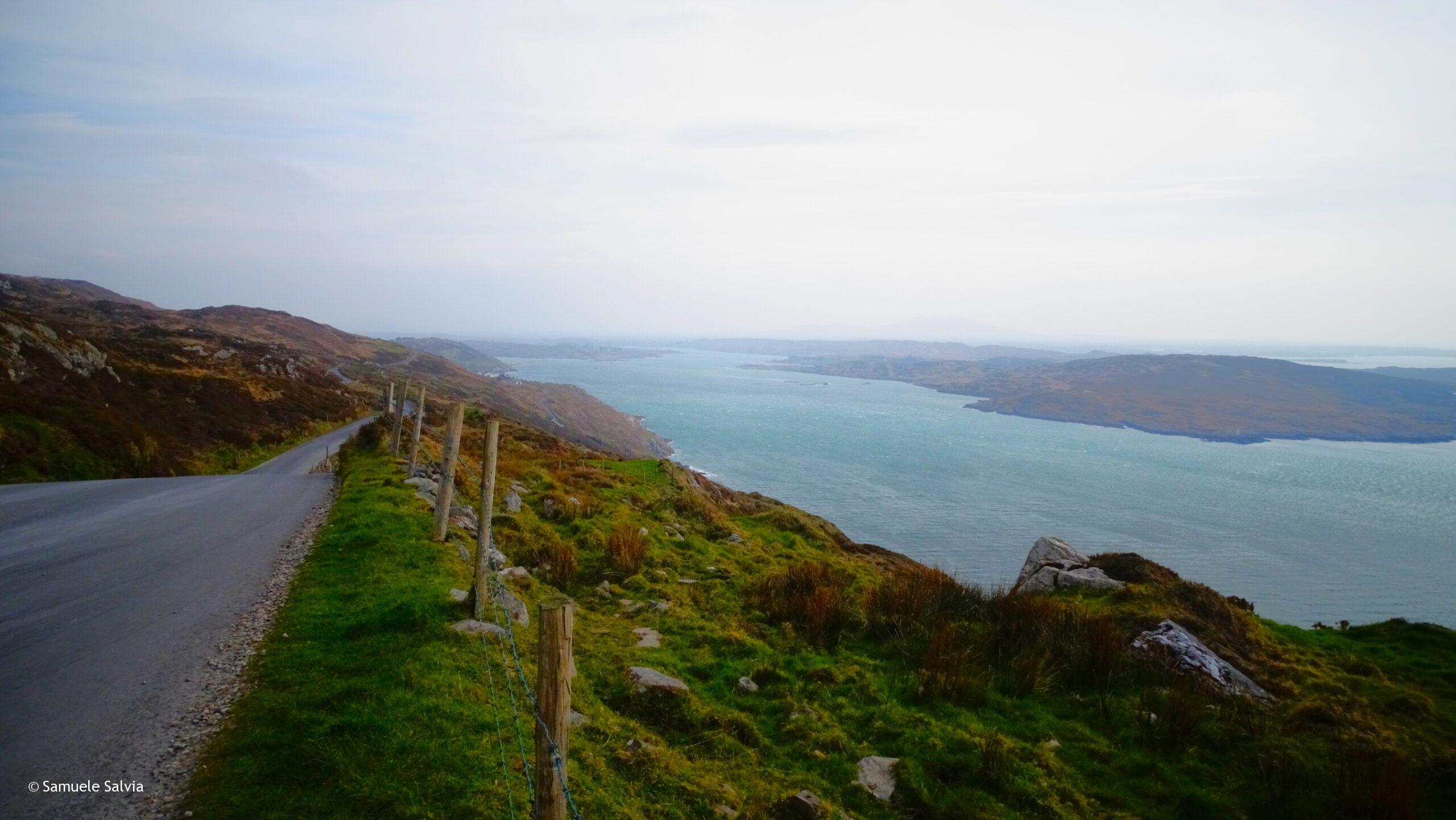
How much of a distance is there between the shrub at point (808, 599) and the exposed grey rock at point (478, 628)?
14.4 feet

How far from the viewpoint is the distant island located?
132500 mm

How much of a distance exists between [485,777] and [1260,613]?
51.4 m

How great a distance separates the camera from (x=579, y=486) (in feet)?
60.5

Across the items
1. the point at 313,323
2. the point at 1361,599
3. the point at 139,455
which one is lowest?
the point at 1361,599

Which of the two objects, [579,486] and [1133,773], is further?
[579,486]

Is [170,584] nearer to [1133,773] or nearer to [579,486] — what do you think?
[579,486]

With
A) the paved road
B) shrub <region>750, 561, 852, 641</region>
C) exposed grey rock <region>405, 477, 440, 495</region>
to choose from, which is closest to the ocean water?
shrub <region>750, 561, 852, 641</region>

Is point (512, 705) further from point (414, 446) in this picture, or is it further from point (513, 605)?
point (414, 446)

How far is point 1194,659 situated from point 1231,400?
185909 millimetres

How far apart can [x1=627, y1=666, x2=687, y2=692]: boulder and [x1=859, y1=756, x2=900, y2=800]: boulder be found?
6.58ft

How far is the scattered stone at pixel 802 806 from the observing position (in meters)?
5.23

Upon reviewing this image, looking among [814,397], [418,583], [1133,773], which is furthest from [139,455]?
[814,397]

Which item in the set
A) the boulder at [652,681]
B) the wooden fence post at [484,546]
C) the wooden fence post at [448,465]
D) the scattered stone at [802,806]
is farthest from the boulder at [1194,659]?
the wooden fence post at [448,465]

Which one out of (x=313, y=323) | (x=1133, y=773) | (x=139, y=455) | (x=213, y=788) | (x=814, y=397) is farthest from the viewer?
(x=814, y=397)
